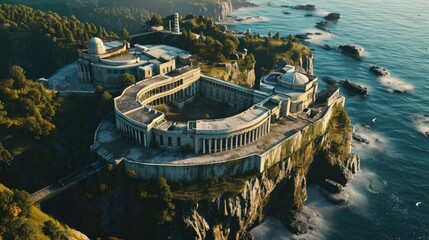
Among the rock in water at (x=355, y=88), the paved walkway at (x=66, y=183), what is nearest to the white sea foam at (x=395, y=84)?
the rock in water at (x=355, y=88)

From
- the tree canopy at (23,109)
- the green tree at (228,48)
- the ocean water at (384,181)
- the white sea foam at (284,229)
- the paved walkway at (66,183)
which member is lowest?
the white sea foam at (284,229)

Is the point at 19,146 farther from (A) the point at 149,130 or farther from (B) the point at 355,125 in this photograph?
(B) the point at 355,125

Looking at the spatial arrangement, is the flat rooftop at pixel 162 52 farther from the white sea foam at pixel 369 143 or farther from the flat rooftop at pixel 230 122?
the white sea foam at pixel 369 143

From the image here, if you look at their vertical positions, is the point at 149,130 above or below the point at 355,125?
above

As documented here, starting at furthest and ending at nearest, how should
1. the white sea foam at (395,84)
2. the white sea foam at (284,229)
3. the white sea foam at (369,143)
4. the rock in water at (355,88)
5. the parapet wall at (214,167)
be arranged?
the white sea foam at (395,84)
the rock in water at (355,88)
the white sea foam at (369,143)
the white sea foam at (284,229)
the parapet wall at (214,167)

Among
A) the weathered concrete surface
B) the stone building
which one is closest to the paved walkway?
the weathered concrete surface

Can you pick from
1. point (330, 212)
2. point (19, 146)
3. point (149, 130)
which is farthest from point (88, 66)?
point (330, 212)
